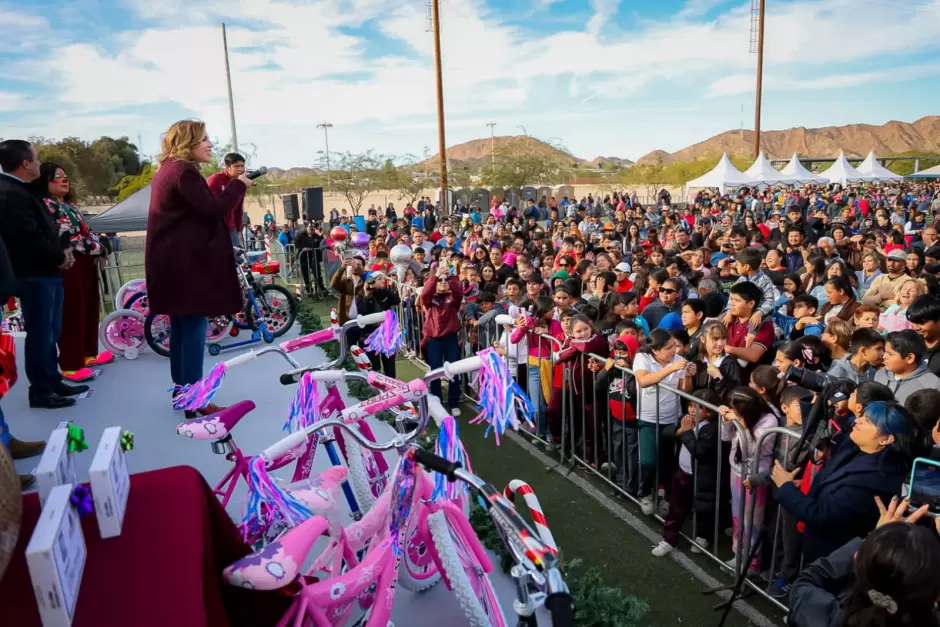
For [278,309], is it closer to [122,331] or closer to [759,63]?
[122,331]

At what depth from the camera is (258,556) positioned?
5.61 ft

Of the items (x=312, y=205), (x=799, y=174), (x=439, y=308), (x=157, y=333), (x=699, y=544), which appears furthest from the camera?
(x=799, y=174)

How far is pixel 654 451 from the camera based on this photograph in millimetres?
4098

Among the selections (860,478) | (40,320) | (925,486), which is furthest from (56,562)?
(40,320)

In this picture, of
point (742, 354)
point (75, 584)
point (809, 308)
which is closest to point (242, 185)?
point (75, 584)

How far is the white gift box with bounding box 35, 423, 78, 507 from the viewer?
1.38m

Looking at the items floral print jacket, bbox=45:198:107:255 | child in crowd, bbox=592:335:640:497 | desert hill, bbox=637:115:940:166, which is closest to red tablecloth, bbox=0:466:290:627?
child in crowd, bbox=592:335:640:497

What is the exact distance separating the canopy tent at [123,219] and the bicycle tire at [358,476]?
29.5ft

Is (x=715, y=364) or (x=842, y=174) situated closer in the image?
(x=715, y=364)

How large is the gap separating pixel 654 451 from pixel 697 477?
1.35 ft

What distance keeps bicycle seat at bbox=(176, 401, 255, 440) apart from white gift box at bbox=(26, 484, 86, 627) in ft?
4.23

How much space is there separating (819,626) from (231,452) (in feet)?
8.25

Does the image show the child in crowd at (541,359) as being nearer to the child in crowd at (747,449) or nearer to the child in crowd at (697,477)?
the child in crowd at (697,477)

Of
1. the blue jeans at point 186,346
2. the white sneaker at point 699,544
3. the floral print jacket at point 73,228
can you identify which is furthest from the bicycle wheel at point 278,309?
the white sneaker at point 699,544
